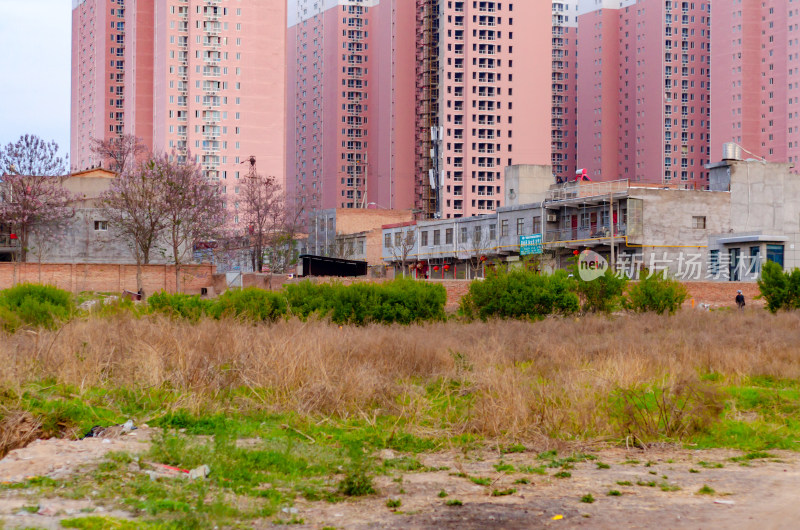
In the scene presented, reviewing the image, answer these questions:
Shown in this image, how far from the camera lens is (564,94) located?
166000mm

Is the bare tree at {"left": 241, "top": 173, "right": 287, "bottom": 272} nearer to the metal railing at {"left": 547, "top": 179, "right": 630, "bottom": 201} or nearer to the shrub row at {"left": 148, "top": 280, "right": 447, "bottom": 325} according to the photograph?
the metal railing at {"left": 547, "top": 179, "right": 630, "bottom": 201}

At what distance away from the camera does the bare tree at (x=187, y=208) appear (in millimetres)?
59250

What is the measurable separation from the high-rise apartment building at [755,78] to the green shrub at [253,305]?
120 meters

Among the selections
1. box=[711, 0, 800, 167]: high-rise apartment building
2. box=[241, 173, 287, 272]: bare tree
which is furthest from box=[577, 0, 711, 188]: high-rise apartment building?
box=[241, 173, 287, 272]: bare tree

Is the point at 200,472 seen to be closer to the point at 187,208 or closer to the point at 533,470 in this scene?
the point at 533,470

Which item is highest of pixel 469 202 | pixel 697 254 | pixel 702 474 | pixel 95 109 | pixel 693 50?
pixel 693 50

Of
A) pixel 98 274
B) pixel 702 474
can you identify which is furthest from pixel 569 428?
pixel 98 274

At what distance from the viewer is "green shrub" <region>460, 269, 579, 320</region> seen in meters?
30.3

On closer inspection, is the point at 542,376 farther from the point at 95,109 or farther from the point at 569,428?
the point at 95,109

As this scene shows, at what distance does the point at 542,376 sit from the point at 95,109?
134m

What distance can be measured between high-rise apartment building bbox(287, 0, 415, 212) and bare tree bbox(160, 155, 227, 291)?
6727 centimetres

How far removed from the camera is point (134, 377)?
1359 cm

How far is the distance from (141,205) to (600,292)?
1335 inches

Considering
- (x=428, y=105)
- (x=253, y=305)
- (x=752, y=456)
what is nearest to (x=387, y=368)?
(x=752, y=456)
